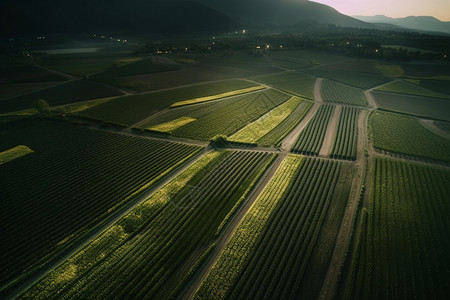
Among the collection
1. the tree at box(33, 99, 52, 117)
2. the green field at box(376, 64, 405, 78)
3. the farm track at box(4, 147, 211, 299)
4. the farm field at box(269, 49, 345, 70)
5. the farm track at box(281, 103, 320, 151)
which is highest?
the farm field at box(269, 49, 345, 70)

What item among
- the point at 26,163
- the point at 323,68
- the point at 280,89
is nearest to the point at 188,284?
the point at 26,163

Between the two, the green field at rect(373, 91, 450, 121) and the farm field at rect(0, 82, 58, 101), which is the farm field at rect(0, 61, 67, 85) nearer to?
the farm field at rect(0, 82, 58, 101)

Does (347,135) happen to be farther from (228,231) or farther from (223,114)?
(228,231)

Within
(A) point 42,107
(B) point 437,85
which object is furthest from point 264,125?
(B) point 437,85

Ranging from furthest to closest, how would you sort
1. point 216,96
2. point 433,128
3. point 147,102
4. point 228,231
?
point 216,96
point 147,102
point 433,128
point 228,231

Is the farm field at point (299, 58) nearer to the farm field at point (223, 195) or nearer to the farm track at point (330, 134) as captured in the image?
the farm field at point (223, 195)

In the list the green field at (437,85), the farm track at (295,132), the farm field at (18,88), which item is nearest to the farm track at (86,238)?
the farm track at (295,132)

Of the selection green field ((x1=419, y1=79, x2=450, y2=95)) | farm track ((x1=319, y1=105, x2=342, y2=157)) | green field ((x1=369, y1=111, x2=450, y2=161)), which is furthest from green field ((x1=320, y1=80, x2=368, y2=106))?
green field ((x1=419, y1=79, x2=450, y2=95))

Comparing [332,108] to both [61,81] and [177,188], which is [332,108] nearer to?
[177,188]
